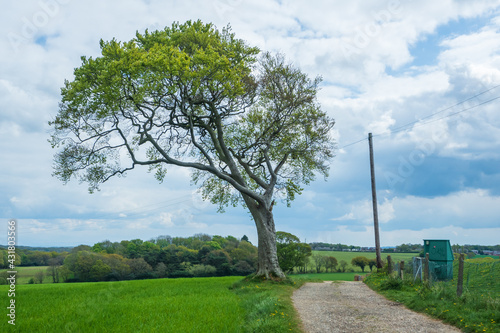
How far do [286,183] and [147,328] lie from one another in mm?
17448

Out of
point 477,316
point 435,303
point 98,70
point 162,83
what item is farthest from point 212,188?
point 477,316

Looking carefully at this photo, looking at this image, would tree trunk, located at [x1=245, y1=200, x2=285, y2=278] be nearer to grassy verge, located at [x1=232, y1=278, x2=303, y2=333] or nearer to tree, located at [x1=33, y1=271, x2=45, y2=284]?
grassy verge, located at [x1=232, y1=278, x2=303, y2=333]

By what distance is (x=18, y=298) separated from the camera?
1544cm

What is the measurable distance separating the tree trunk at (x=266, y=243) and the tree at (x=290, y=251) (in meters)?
21.2

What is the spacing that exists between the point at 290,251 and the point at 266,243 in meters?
22.2

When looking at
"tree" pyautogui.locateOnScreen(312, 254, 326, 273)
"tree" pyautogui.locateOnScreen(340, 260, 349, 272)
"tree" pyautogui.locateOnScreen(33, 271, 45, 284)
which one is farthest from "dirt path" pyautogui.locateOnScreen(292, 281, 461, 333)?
"tree" pyautogui.locateOnScreen(340, 260, 349, 272)

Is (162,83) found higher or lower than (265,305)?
higher

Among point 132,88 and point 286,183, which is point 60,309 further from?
point 286,183

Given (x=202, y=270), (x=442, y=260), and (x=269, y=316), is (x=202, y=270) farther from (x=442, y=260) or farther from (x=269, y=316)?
(x=269, y=316)

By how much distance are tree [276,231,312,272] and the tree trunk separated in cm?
2124

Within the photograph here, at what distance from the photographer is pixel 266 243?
22547 mm

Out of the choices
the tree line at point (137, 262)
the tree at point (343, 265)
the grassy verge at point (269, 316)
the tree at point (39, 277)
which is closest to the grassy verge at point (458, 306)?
the grassy verge at point (269, 316)

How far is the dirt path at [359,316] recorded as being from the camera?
10023mm

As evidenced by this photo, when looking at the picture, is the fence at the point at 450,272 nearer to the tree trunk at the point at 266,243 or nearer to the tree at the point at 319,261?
the tree trunk at the point at 266,243
